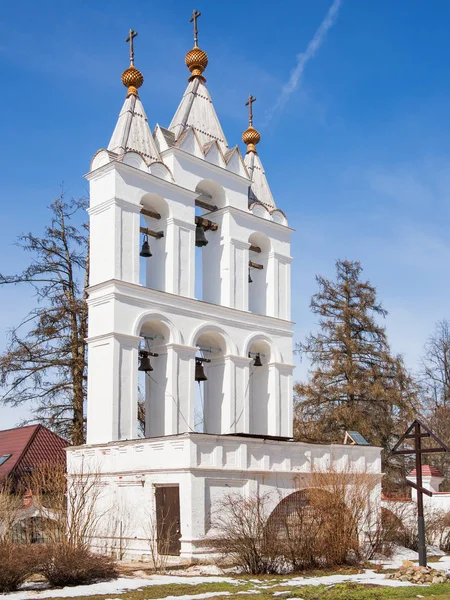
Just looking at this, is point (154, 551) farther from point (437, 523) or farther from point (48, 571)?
point (437, 523)

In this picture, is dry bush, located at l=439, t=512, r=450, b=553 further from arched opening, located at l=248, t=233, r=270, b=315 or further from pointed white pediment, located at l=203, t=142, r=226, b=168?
pointed white pediment, located at l=203, t=142, r=226, b=168

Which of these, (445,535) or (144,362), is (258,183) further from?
(445,535)

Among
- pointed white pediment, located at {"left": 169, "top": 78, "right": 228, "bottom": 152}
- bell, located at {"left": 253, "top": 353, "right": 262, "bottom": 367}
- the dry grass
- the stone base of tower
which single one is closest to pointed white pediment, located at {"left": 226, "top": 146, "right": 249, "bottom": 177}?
pointed white pediment, located at {"left": 169, "top": 78, "right": 228, "bottom": 152}

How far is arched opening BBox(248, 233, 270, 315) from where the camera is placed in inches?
1065

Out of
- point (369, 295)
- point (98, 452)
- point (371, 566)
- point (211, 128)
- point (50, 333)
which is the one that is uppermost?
point (211, 128)

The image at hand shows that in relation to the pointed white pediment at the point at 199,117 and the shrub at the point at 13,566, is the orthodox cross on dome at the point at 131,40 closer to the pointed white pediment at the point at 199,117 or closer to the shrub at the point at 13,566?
the pointed white pediment at the point at 199,117

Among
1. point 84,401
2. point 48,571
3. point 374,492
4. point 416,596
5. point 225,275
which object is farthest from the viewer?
point 84,401

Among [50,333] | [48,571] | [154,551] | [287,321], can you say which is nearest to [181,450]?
[154,551]

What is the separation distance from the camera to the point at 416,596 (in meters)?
14.6

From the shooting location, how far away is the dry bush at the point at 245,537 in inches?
721

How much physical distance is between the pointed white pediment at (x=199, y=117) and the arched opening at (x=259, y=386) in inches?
258

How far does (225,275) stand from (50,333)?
7.27 m

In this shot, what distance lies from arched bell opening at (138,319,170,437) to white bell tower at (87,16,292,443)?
35 millimetres

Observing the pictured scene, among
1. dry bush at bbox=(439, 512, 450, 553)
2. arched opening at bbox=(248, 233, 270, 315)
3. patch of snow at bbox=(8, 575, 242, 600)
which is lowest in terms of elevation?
dry bush at bbox=(439, 512, 450, 553)
